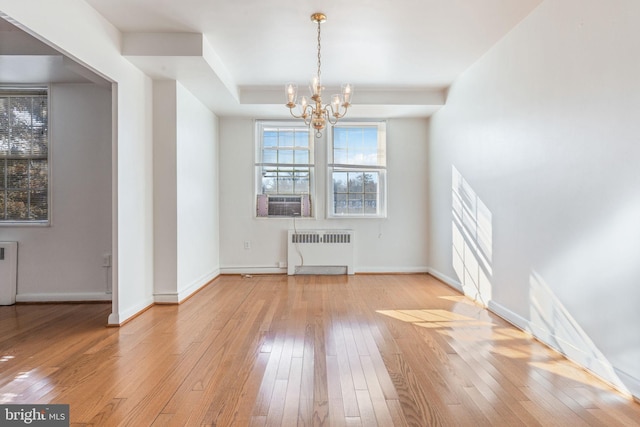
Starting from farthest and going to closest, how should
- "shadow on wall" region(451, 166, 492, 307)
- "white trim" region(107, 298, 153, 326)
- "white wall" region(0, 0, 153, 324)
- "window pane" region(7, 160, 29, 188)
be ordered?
"window pane" region(7, 160, 29, 188)
"shadow on wall" region(451, 166, 492, 307)
"white trim" region(107, 298, 153, 326)
"white wall" region(0, 0, 153, 324)

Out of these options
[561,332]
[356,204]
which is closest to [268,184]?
[356,204]

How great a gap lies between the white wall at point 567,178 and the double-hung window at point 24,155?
4865 mm

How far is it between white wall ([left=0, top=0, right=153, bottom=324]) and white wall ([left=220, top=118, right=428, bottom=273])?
1.80 meters

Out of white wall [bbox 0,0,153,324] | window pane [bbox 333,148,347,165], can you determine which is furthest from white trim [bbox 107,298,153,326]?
window pane [bbox 333,148,347,165]

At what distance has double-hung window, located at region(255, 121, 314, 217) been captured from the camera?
5.59 meters

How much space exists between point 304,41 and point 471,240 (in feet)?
9.34

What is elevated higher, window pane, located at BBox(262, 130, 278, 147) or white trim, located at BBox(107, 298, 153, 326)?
Answer: window pane, located at BBox(262, 130, 278, 147)

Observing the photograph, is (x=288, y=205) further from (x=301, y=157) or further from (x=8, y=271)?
(x=8, y=271)

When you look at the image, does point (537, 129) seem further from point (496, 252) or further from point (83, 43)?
point (83, 43)

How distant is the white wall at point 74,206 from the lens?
3.86 meters

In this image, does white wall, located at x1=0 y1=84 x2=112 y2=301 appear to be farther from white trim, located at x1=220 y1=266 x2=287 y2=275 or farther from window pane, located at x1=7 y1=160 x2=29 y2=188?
white trim, located at x1=220 y1=266 x2=287 y2=275

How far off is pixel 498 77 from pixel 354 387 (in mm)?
3142

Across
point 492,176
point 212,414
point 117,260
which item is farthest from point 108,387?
point 492,176

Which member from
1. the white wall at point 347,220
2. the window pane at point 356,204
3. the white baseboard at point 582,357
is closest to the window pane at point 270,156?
the white wall at point 347,220
